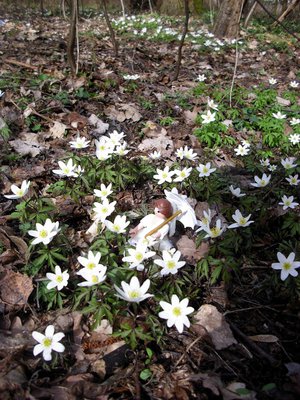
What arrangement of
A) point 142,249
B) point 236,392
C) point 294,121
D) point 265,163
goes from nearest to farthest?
point 236,392
point 142,249
point 265,163
point 294,121

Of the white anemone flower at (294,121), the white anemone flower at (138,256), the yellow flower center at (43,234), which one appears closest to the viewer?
the white anemone flower at (138,256)

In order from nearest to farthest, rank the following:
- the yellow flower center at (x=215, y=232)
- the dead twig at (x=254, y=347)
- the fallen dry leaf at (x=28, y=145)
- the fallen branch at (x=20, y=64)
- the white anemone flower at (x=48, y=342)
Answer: the white anemone flower at (x=48, y=342)
the dead twig at (x=254, y=347)
the yellow flower center at (x=215, y=232)
the fallen dry leaf at (x=28, y=145)
the fallen branch at (x=20, y=64)

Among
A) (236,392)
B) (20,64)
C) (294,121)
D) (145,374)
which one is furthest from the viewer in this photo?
(20,64)

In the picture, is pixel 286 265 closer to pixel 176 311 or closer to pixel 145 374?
pixel 176 311

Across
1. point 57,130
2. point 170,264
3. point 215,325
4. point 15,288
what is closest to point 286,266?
point 215,325

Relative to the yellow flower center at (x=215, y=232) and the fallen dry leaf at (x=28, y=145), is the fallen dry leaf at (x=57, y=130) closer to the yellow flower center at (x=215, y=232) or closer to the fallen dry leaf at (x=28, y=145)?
the fallen dry leaf at (x=28, y=145)

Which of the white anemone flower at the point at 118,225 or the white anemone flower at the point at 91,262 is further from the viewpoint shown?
the white anemone flower at the point at 118,225

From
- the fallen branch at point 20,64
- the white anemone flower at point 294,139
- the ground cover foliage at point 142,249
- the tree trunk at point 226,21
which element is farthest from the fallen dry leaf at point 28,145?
the tree trunk at point 226,21

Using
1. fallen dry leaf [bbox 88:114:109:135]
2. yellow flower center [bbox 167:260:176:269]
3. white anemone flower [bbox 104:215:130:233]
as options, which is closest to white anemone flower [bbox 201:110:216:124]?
fallen dry leaf [bbox 88:114:109:135]

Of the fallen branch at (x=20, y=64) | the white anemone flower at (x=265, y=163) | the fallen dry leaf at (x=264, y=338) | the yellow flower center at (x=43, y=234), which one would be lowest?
the fallen dry leaf at (x=264, y=338)

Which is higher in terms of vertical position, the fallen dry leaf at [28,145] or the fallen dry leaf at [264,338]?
the fallen dry leaf at [28,145]
